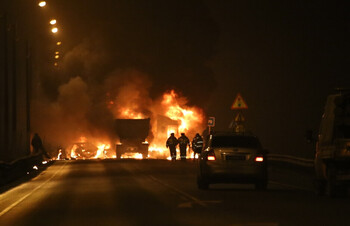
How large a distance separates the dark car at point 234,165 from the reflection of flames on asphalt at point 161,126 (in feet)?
151

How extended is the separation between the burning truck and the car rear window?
37.2m

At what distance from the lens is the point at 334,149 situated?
21078 millimetres

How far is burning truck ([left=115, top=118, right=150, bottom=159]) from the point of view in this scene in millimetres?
62500

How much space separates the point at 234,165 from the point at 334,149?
4009mm

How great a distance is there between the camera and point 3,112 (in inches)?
1866

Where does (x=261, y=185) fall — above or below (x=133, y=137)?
below

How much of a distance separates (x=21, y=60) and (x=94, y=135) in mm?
17853

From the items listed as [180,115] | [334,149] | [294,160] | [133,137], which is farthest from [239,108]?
[180,115]

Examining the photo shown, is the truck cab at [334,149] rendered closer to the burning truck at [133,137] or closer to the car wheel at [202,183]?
the car wheel at [202,183]

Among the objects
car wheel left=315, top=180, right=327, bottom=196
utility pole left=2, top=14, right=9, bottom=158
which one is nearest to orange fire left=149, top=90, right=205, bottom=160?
utility pole left=2, top=14, right=9, bottom=158

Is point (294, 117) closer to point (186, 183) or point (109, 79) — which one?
point (109, 79)

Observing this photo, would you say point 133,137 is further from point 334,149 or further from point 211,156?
point 334,149

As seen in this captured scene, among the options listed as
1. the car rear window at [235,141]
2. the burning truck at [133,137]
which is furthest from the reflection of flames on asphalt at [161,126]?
the car rear window at [235,141]

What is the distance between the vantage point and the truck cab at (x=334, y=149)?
21.0m
